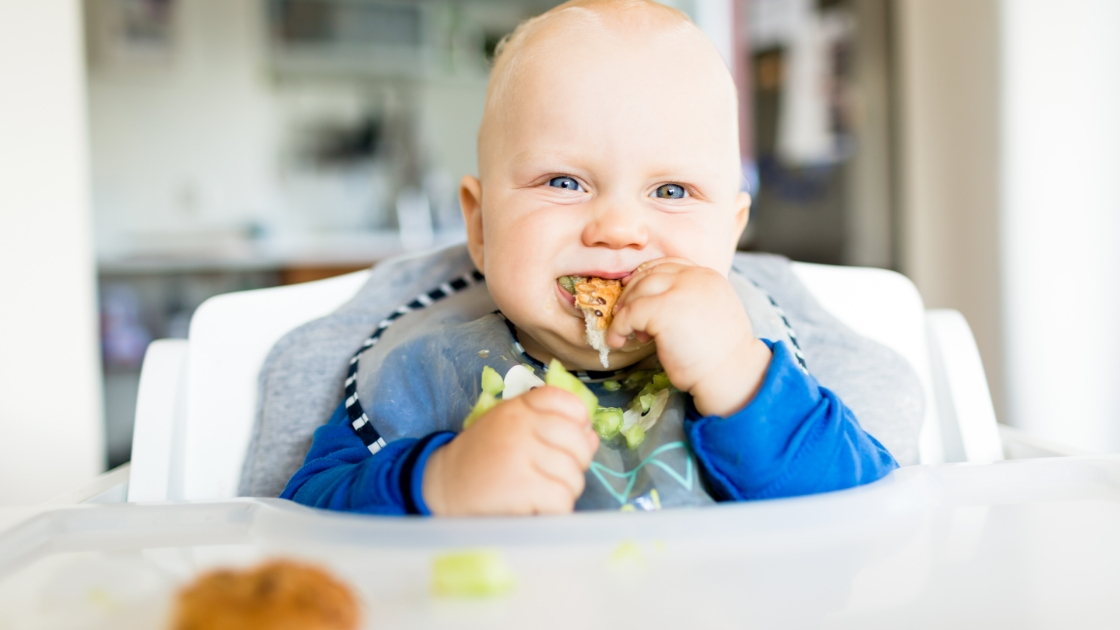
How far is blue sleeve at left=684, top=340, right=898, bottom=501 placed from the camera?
2.15 feet

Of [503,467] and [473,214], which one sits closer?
[503,467]

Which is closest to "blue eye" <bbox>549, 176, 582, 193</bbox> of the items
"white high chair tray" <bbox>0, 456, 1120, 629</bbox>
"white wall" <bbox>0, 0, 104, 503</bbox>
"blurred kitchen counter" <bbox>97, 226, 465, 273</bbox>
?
"white high chair tray" <bbox>0, 456, 1120, 629</bbox>

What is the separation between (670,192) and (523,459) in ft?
1.14

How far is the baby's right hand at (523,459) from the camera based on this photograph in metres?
0.55

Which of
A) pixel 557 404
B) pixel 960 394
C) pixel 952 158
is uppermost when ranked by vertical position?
pixel 952 158

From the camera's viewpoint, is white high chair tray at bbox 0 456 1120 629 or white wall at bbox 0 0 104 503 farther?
white wall at bbox 0 0 104 503

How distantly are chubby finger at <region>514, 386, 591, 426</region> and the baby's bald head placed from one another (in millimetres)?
309

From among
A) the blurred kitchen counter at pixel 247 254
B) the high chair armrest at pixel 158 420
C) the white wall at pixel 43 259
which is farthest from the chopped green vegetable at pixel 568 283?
the blurred kitchen counter at pixel 247 254

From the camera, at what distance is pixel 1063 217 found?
1509mm

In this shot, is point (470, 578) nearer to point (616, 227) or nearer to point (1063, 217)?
point (616, 227)

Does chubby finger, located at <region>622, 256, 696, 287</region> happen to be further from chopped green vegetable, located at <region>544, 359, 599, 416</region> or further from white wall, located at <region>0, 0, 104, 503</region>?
white wall, located at <region>0, 0, 104, 503</region>

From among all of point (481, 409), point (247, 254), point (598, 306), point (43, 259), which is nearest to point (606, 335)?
point (598, 306)

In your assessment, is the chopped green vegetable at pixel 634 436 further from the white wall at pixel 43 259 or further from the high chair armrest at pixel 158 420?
the white wall at pixel 43 259

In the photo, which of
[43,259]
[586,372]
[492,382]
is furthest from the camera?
[43,259]
